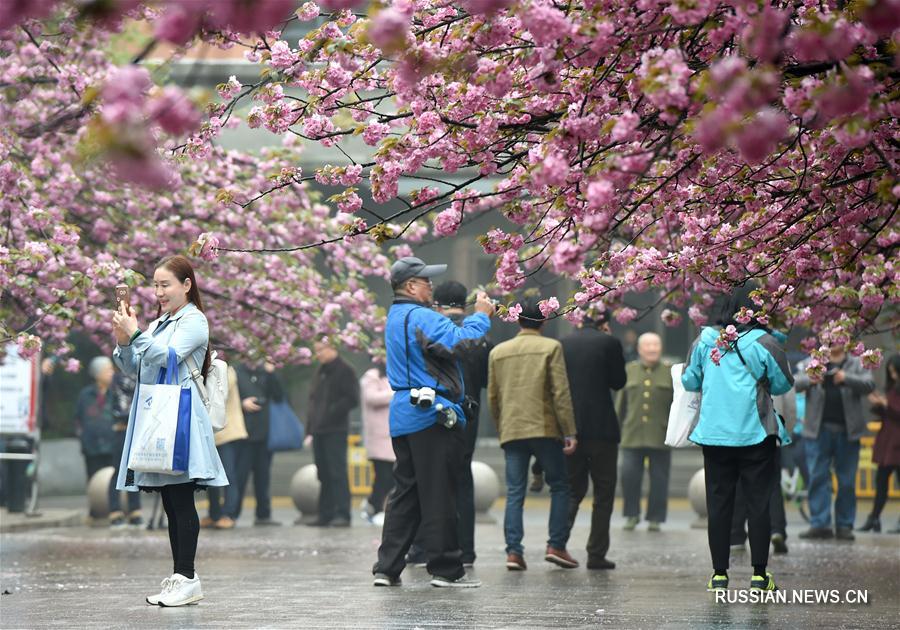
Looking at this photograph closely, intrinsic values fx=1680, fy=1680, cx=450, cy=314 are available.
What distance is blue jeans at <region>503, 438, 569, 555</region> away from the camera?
12242 millimetres

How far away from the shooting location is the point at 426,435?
34.1 ft

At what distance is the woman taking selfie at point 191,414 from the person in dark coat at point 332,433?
30.1ft

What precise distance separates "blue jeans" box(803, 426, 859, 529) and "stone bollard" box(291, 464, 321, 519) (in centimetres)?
579

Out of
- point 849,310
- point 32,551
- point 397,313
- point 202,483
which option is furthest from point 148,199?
point 849,310

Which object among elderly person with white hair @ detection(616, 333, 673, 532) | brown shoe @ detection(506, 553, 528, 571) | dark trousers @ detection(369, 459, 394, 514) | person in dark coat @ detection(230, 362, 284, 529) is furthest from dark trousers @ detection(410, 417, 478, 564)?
person in dark coat @ detection(230, 362, 284, 529)

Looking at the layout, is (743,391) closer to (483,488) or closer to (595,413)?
(595,413)

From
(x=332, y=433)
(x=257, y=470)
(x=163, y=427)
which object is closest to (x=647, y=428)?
(x=332, y=433)

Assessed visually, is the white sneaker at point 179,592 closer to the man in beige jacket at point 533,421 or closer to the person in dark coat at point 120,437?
the man in beige jacket at point 533,421

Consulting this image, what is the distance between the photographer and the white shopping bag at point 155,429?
345 inches

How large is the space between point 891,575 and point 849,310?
3.56 meters

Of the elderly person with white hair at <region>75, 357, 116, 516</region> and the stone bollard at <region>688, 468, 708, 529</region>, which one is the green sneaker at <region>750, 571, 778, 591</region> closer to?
the stone bollard at <region>688, 468, 708, 529</region>

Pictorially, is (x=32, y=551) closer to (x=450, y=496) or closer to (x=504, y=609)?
(x=450, y=496)

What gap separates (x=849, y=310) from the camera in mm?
9172

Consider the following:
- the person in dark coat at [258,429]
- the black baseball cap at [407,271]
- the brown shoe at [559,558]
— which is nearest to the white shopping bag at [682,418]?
the brown shoe at [559,558]
